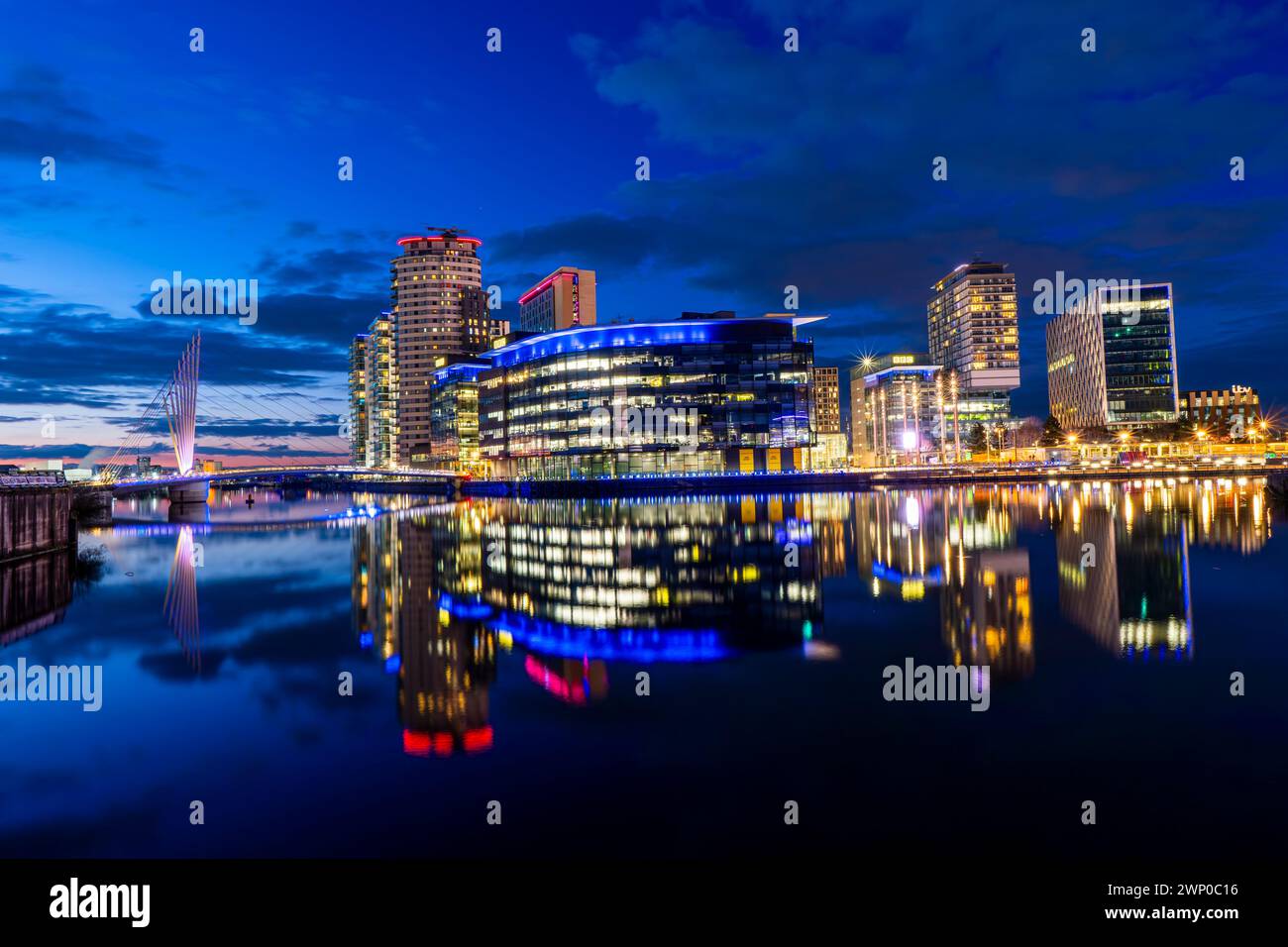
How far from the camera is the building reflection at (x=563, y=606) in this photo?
14.8 metres

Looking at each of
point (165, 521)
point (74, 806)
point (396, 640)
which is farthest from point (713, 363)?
point (74, 806)

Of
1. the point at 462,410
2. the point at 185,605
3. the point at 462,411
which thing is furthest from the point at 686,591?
the point at 462,410

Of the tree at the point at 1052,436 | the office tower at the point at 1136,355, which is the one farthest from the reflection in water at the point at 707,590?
the office tower at the point at 1136,355

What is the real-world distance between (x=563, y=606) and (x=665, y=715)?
10773mm

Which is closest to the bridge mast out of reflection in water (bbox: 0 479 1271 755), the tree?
reflection in water (bbox: 0 479 1271 755)

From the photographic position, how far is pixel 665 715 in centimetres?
1264

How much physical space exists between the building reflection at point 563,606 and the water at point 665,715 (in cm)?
15

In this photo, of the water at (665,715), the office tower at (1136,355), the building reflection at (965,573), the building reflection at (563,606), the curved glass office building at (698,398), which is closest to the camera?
the water at (665,715)

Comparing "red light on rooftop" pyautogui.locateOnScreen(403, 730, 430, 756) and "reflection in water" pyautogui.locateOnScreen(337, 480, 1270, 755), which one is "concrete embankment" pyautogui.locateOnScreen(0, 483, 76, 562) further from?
"red light on rooftop" pyautogui.locateOnScreen(403, 730, 430, 756)

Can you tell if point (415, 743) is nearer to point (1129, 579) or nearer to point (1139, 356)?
point (1129, 579)

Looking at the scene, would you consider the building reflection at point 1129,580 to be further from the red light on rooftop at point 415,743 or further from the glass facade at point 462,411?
the glass facade at point 462,411
